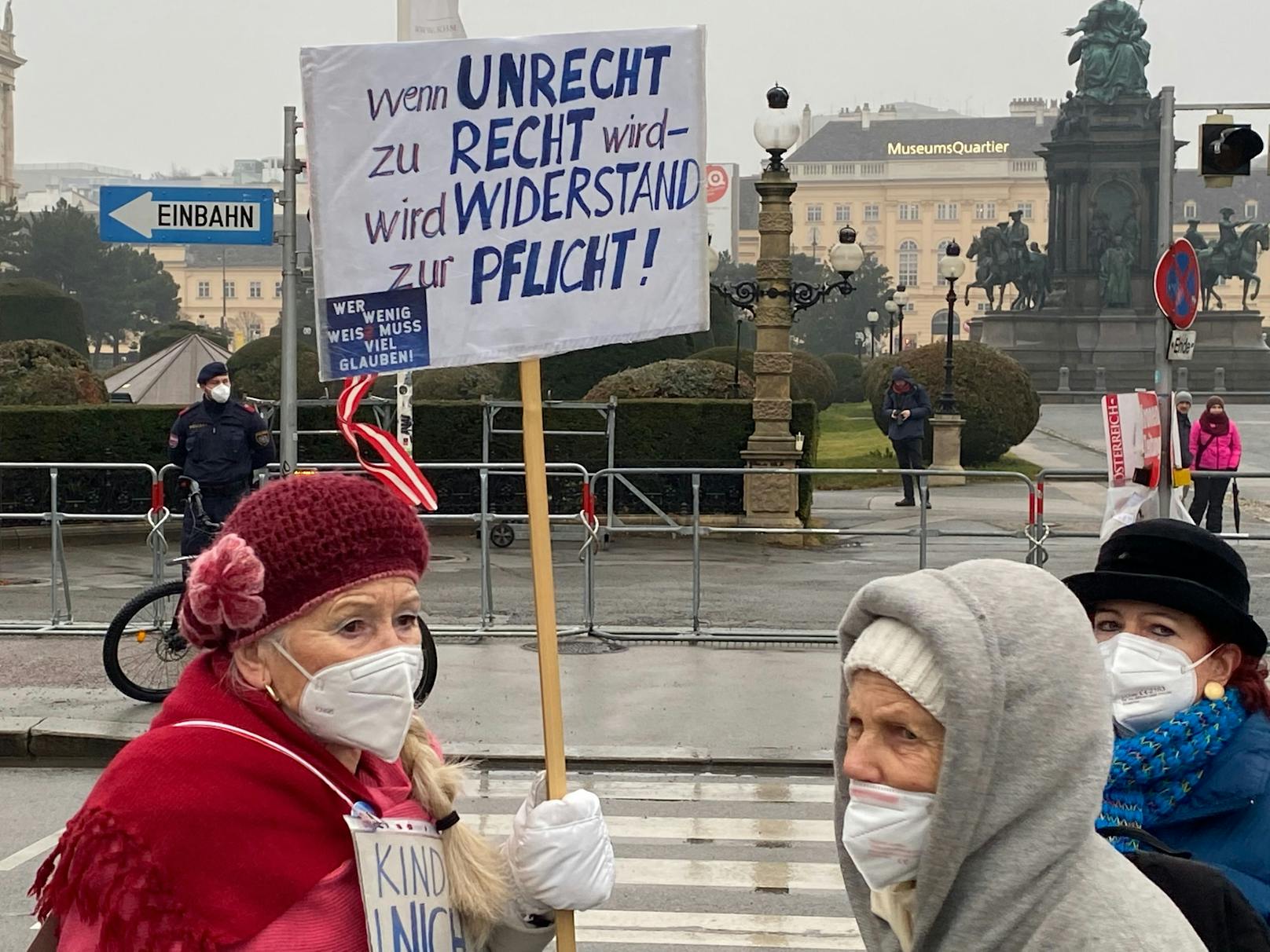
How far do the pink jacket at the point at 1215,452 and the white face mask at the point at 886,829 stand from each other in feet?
65.4

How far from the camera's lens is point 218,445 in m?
12.9

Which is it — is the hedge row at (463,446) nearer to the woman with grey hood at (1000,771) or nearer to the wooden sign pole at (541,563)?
the wooden sign pole at (541,563)

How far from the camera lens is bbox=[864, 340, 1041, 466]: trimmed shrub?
105 feet

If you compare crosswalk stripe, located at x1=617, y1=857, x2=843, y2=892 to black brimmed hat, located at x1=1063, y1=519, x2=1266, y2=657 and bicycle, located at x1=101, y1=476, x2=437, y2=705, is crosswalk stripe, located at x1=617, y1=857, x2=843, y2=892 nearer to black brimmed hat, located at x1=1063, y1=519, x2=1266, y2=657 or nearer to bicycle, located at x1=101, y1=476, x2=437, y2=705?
bicycle, located at x1=101, y1=476, x2=437, y2=705

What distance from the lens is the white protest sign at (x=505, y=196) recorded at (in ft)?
11.1

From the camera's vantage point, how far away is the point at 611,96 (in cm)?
349

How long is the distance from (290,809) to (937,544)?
567 inches

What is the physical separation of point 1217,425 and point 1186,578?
1831 cm

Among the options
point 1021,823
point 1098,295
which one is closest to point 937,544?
point 1021,823

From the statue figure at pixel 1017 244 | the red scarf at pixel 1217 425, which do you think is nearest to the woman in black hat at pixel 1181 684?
the red scarf at pixel 1217 425

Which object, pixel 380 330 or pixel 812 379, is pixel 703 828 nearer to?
pixel 380 330

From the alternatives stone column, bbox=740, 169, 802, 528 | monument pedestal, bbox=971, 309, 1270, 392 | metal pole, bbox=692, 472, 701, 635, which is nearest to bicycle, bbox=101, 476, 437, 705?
metal pole, bbox=692, 472, 701, 635

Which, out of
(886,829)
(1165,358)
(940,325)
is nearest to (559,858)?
(886,829)

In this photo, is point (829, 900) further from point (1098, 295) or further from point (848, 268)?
point (1098, 295)
